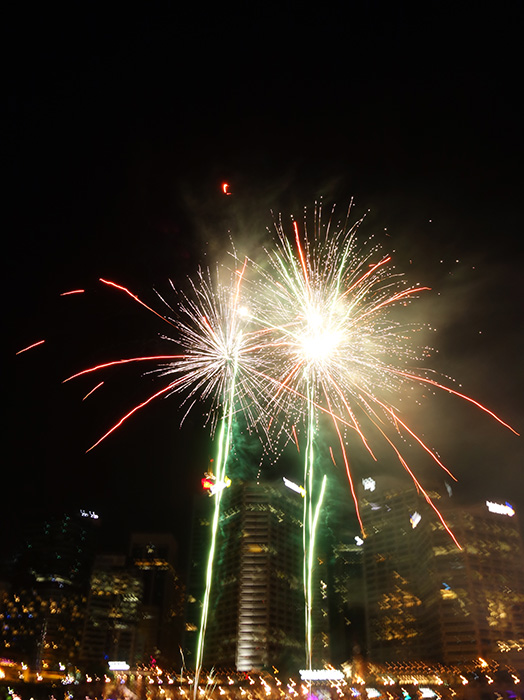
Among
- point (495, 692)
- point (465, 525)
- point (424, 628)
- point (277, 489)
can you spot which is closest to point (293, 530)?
point (277, 489)

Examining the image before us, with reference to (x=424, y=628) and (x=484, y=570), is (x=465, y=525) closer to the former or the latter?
(x=484, y=570)

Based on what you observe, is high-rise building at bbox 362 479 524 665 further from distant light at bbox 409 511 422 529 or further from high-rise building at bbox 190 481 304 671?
high-rise building at bbox 190 481 304 671

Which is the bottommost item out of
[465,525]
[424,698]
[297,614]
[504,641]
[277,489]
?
[424,698]

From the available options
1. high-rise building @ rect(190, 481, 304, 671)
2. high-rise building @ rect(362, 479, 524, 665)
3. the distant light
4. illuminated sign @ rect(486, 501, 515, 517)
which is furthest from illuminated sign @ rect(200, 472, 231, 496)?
the distant light

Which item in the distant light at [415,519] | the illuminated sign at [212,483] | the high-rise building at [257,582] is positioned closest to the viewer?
the illuminated sign at [212,483]

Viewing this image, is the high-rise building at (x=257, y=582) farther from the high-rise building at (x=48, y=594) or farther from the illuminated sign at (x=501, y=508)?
the illuminated sign at (x=501, y=508)

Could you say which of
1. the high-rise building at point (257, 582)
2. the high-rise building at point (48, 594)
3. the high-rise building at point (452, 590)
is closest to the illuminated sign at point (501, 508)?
the high-rise building at point (452, 590)
